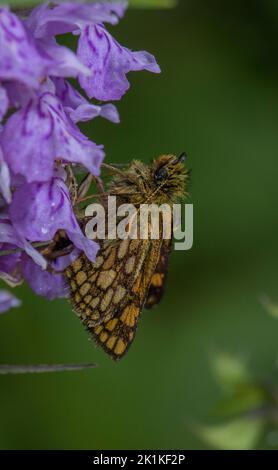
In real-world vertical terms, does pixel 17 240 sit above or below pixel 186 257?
above

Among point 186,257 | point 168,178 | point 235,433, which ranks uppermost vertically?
point 168,178

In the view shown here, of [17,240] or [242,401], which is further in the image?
[242,401]

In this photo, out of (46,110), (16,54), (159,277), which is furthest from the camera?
(159,277)

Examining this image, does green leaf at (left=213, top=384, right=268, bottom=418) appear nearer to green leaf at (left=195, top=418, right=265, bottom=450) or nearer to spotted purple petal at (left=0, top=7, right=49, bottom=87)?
green leaf at (left=195, top=418, right=265, bottom=450)

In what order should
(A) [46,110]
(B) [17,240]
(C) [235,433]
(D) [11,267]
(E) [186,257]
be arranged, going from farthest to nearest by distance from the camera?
(E) [186,257] → (C) [235,433] → (D) [11,267] → (B) [17,240] → (A) [46,110]

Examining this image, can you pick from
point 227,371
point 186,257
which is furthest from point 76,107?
point 186,257

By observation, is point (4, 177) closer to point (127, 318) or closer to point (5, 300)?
point (5, 300)
